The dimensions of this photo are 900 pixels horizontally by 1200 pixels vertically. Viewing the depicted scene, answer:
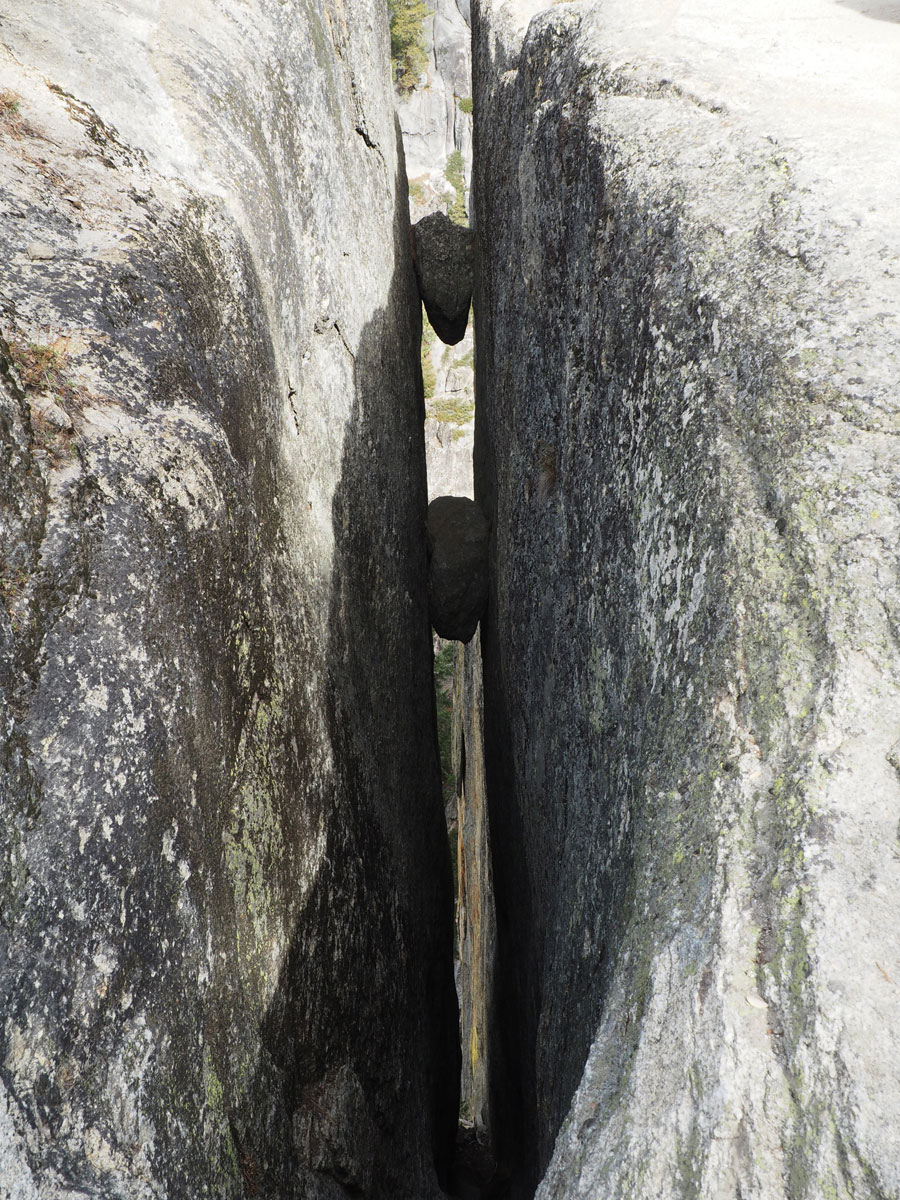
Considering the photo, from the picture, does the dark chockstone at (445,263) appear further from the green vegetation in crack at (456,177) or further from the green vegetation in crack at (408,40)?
the green vegetation in crack at (408,40)

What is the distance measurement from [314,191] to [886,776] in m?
4.74

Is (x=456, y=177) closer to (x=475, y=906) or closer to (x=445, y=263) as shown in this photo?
(x=445, y=263)

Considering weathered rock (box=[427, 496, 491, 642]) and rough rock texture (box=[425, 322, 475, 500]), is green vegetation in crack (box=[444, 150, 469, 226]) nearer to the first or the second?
rough rock texture (box=[425, 322, 475, 500])

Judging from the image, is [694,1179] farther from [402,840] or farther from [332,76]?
[332,76]

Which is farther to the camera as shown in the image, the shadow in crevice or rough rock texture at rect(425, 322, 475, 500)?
rough rock texture at rect(425, 322, 475, 500)

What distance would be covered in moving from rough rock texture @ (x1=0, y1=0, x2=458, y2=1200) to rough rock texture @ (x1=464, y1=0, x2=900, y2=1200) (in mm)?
1143

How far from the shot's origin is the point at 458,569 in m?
7.52

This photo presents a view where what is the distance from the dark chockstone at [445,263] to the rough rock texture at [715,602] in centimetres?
358

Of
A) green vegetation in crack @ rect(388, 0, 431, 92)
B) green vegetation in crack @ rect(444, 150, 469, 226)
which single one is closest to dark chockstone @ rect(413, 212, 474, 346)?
green vegetation in crack @ rect(444, 150, 469, 226)

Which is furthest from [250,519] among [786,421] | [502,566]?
[502,566]

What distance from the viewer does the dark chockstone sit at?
8.36 meters

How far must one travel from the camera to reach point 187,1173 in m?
2.36

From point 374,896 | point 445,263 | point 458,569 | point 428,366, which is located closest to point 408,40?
point 428,366

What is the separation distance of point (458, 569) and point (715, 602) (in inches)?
209
